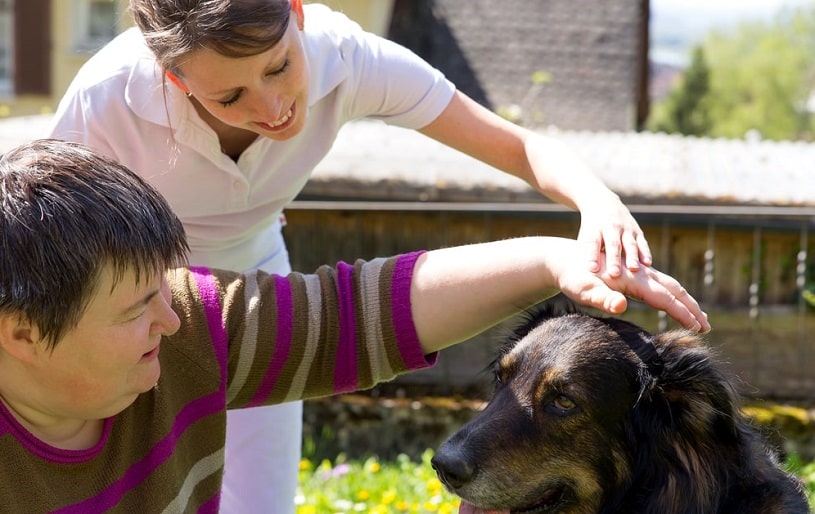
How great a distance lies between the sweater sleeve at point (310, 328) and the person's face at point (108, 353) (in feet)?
0.94

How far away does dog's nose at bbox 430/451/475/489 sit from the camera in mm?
2881

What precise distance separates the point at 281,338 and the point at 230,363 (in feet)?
0.47

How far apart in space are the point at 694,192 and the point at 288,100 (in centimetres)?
466

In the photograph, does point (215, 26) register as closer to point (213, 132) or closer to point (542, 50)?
point (213, 132)

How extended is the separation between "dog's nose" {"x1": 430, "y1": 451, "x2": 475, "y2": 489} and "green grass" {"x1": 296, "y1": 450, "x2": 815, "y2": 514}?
2186mm

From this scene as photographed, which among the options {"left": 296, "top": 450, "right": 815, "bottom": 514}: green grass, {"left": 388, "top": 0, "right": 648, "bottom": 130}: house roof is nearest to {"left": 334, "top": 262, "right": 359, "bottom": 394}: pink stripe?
{"left": 296, "top": 450, "right": 815, "bottom": 514}: green grass

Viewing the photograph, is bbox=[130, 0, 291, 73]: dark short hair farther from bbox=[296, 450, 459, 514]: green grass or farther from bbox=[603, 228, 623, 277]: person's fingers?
bbox=[296, 450, 459, 514]: green grass

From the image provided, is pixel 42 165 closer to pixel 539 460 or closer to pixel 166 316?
pixel 166 316

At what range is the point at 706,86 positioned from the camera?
4428 centimetres

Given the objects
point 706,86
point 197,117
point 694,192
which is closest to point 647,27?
point 694,192

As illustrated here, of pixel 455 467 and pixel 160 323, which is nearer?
pixel 160 323

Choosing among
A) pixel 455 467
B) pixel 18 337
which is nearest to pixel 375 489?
pixel 455 467

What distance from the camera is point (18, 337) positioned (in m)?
2.21

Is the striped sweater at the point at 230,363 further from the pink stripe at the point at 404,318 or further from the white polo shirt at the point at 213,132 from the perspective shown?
the white polo shirt at the point at 213,132
